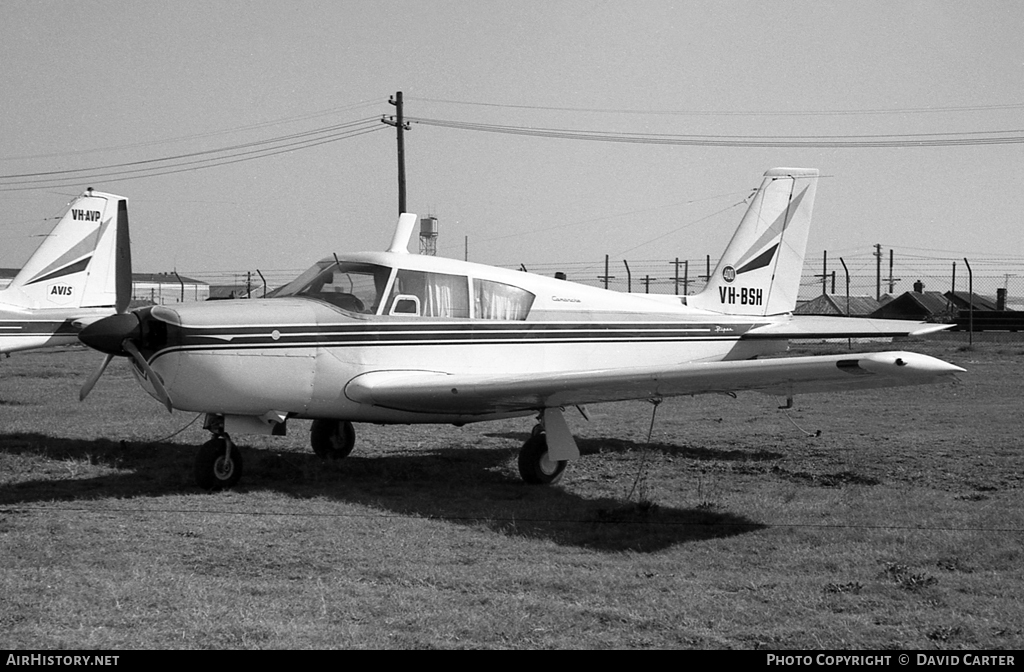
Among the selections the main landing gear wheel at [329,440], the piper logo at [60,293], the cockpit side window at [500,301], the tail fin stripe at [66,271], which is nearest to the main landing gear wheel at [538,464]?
the cockpit side window at [500,301]

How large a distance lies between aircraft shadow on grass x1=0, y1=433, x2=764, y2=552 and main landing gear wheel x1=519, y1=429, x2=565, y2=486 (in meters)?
0.16

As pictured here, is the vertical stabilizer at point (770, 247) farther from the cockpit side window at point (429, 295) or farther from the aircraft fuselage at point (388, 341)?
the cockpit side window at point (429, 295)

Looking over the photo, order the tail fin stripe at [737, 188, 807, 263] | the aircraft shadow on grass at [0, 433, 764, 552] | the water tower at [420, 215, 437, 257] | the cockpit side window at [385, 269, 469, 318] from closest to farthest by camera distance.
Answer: the aircraft shadow on grass at [0, 433, 764, 552] < the cockpit side window at [385, 269, 469, 318] < the tail fin stripe at [737, 188, 807, 263] < the water tower at [420, 215, 437, 257]

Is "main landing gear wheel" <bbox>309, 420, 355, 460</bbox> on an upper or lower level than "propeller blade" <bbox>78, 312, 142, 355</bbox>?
lower

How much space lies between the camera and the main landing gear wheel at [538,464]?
9234mm

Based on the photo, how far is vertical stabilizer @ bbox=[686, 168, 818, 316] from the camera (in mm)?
12492

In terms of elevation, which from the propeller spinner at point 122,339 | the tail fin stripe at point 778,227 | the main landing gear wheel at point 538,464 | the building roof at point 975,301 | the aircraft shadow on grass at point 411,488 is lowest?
the aircraft shadow on grass at point 411,488

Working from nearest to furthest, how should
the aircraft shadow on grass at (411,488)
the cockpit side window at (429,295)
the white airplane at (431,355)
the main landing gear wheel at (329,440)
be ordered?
1. the aircraft shadow on grass at (411,488)
2. the white airplane at (431,355)
3. the cockpit side window at (429,295)
4. the main landing gear wheel at (329,440)

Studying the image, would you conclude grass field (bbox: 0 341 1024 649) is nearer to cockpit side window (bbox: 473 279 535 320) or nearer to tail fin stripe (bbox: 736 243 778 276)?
cockpit side window (bbox: 473 279 535 320)

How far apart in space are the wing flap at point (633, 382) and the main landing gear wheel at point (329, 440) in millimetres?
1946

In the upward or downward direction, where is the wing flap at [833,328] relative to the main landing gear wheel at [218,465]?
upward

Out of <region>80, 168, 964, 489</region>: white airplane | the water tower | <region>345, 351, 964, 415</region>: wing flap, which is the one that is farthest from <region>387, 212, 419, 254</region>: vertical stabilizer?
the water tower

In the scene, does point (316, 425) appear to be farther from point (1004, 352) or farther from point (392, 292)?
point (1004, 352)

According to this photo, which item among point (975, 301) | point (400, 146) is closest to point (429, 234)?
point (400, 146)
